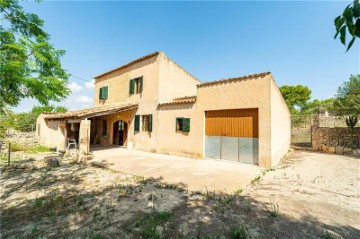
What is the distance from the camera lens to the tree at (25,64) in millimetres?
4330

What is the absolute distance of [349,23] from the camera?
1250mm

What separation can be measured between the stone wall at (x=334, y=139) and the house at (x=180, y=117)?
2.90 metres

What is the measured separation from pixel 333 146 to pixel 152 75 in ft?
48.6

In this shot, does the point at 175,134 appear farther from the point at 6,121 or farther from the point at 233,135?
the point at 6,121

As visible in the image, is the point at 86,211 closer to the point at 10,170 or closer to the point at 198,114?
the point at 10,170

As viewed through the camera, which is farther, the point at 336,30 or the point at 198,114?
the point at 198,114

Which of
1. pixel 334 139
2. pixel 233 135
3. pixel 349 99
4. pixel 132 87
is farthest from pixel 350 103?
pixel 132 87

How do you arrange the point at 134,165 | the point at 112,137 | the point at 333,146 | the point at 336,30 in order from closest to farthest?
the point at 336,30
the point at 134,165
the point at 333,146
the point at 112,137

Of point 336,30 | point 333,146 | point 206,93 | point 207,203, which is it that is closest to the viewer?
point 336,30

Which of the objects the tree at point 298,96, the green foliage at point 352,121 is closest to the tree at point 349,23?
the green foliage at point 352,121

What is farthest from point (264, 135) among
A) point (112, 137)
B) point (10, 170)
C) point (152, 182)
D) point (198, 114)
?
point (112, 137)

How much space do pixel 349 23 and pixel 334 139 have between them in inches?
600

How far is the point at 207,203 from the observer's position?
13.4ft

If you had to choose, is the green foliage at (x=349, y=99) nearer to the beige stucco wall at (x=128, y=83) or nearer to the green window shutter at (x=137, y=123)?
the beige stucco wall at (x=128, y=83)
